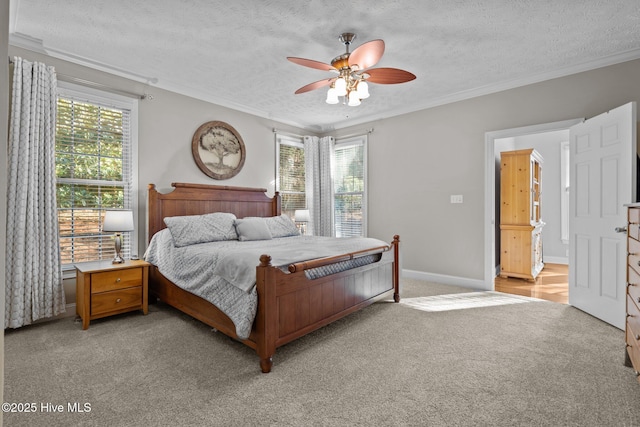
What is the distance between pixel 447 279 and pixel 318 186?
2577 mm

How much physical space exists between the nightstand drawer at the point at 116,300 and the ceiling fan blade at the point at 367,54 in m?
2.87

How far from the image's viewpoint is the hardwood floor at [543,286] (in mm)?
3818

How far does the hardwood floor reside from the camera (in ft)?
12.5

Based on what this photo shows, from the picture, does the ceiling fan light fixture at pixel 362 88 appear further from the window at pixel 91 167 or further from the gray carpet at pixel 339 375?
the window at pixel 91 167

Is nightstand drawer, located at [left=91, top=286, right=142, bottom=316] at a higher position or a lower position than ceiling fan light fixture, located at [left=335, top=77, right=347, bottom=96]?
lower

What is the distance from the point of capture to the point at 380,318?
3000 mm

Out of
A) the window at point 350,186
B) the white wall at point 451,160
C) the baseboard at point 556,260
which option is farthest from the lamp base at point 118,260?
the baseboard at point 556,260

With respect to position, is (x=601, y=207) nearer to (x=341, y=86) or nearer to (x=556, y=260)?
(x=341, y=86)

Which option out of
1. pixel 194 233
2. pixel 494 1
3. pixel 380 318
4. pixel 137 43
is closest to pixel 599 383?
pixel 380 318

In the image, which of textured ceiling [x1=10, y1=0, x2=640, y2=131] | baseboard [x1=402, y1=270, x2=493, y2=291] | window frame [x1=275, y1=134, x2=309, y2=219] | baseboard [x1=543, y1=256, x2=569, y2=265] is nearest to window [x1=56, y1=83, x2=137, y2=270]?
textured ceiling [x1=10, y1=0, x2=640, y2=131]

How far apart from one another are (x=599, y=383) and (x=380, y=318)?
1.57m

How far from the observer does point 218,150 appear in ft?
14.1

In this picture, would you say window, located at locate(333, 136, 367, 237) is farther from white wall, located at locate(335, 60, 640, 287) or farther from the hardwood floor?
the hardwood floor

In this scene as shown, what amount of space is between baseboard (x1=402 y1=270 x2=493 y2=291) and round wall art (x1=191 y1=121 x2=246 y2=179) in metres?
3.01
